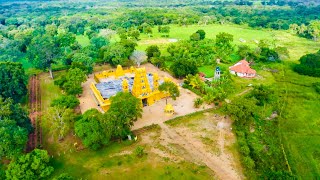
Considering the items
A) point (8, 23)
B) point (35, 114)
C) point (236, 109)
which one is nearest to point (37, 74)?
point (35, 114)

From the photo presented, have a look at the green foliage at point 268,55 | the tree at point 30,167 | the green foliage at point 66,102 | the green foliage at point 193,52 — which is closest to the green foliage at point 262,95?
the green foliage at point 193,52

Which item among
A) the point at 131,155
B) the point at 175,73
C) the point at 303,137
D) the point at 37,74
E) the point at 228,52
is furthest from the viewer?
the point at 228,52

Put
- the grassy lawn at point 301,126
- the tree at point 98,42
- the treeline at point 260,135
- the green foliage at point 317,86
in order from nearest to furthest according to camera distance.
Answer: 1. the treeline at point 260,135
2. the grassy lawn at point 301,126
3. the green foliage at point 317,86
4. the tree at point 98,42

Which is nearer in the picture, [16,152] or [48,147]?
[16,152]

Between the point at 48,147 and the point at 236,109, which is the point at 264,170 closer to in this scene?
the point at 236,109

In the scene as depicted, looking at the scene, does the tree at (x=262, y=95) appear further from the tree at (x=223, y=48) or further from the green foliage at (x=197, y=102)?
the tree at (x=223, y=48)

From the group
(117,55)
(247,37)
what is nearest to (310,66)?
(247,37)
